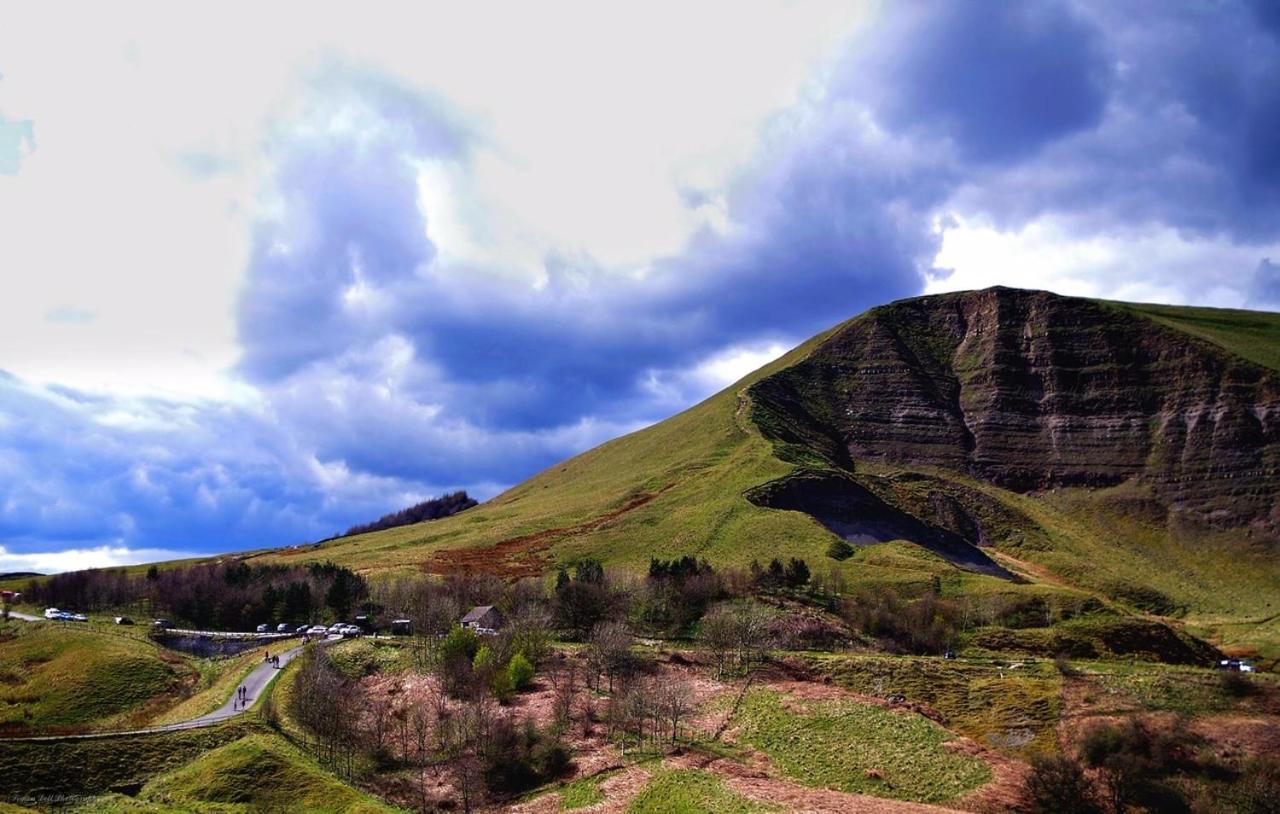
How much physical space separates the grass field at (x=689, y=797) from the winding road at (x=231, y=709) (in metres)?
28.7

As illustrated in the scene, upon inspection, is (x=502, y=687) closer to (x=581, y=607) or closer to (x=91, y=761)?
(x=581, y=607)

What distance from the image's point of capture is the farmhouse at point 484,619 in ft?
296

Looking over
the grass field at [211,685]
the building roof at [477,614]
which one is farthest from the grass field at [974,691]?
the grass field at [211,685]

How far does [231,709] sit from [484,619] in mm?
33852

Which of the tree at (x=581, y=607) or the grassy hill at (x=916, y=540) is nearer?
the tree at (x=581, y=607)

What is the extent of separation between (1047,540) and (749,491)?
235 feet

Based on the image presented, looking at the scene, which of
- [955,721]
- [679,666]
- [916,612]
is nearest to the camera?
[955,721]

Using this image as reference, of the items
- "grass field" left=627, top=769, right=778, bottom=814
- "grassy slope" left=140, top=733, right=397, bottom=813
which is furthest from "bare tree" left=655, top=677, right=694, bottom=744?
"grassy slope" left=140, top=733, right=397, bottom=813

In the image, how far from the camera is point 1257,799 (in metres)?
47.6

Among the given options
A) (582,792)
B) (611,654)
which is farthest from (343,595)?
(582,792)

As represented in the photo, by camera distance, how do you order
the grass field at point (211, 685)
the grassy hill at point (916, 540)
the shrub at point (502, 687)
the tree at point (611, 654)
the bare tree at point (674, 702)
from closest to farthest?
the bare tree at point (674, 702), the grass field at point (211, 685), the shrub at point (502, 687), the tree at point (611, 654), the grassy hill at point (916, 540)

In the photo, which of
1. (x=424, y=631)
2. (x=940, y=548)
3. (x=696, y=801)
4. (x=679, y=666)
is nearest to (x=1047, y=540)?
(x=940, y=548)

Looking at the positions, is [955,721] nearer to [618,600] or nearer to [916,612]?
[916,612]

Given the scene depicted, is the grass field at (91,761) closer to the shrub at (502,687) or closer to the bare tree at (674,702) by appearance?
the shrub at (502,687)
